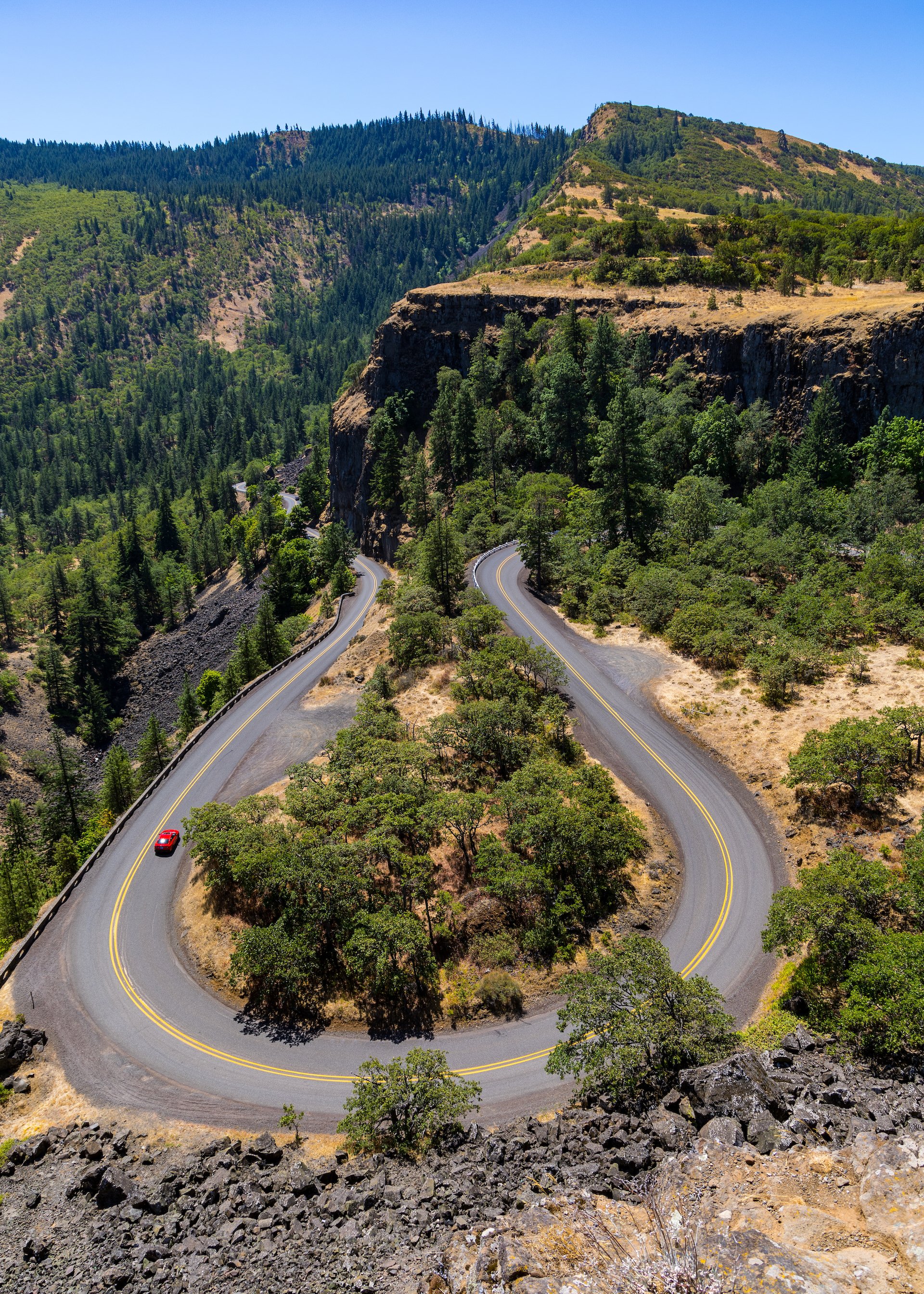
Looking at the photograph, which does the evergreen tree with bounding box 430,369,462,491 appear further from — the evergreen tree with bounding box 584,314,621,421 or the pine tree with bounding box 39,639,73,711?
the pine tree with bounding box 39,639,73,711

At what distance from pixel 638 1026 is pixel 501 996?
335 inches

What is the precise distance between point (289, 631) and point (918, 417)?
238 feet

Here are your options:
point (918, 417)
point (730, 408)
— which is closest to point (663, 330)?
point (730, 408)

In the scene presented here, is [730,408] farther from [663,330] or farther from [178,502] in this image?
[178,502]

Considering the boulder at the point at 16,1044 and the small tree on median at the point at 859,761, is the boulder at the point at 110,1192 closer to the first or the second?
the boulder at the point at 16,1044

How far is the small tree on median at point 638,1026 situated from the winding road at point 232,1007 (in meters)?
3.87

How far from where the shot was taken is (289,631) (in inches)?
3489

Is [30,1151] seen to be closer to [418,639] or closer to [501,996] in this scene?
[501,996]

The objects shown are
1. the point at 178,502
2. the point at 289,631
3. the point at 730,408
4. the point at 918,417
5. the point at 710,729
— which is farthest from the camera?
the point at 178,502

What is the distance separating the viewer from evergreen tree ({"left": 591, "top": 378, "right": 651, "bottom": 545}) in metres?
62.2

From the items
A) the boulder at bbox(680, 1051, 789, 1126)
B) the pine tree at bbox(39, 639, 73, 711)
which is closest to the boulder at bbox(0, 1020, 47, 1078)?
the boulder at bbox(680, 1051, 789, 1126)

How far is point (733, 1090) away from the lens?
18797mm

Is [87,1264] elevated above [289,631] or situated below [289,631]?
→ above

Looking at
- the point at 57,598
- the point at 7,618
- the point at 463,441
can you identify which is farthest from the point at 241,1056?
the point at 57,598
